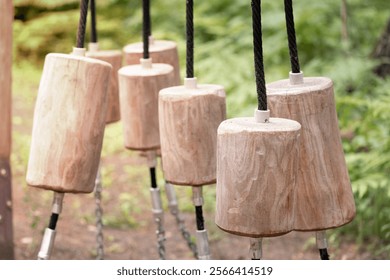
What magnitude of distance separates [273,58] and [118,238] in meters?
1.65

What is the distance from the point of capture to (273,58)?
438cm

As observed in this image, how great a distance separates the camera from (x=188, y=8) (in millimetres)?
1236

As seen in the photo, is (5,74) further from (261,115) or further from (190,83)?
(261,115)

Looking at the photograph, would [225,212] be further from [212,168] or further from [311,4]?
[311,4]

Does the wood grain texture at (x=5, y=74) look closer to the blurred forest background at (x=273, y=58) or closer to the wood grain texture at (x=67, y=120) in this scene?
the wood grain texture at (x=67, y=120)

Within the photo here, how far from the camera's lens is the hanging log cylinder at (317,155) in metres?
1.12

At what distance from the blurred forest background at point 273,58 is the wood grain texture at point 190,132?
1.40 metres

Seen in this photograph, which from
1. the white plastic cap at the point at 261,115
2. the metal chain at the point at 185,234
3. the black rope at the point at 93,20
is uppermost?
the black rope at the point at 93,20

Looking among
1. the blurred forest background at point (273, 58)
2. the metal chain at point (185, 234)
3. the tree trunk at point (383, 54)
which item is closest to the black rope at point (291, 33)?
the metal chain at point (185, 234)

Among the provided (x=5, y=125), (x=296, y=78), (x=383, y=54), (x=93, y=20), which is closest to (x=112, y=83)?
(x=93, y=20)

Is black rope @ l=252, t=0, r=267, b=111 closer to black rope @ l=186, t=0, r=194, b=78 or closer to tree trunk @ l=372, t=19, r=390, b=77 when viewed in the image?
black rope @ l=186, t=0, r=194, b=78

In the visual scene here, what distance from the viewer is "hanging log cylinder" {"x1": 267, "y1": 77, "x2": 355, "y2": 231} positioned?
44.1 inches

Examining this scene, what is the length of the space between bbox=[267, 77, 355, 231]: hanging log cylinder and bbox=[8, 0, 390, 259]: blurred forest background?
1.46 metres
